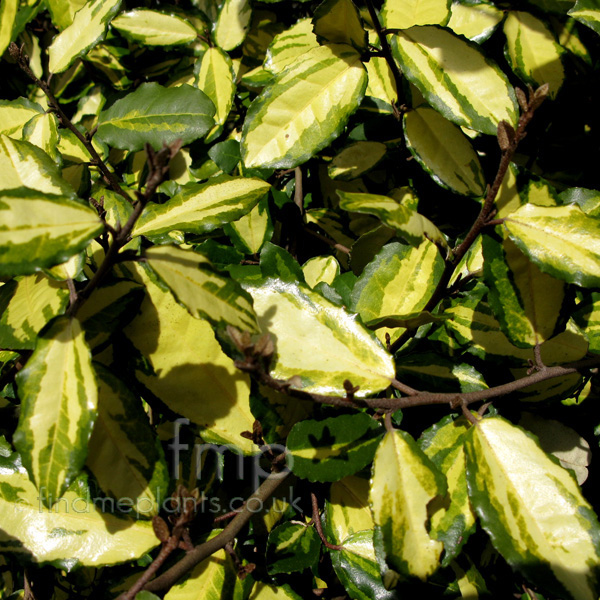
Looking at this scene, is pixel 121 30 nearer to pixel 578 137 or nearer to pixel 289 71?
pixel 289 71

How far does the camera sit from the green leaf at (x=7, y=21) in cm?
100

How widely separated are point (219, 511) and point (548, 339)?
0.62 metres

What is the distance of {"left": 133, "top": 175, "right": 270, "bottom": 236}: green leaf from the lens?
2.57 ft

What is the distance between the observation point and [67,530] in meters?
0.77

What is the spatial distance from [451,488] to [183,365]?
17.2 inches

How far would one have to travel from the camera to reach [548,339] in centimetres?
86

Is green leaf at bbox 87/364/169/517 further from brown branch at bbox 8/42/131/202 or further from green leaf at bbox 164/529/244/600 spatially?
brown branch at bbox 8/42/131/202

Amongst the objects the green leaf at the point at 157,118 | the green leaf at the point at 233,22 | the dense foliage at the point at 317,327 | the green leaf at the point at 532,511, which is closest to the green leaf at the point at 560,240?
the dense foliage at the point at 317,327

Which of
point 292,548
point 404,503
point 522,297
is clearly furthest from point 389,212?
point 292,548

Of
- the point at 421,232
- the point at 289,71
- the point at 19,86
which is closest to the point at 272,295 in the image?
the point at 421,232

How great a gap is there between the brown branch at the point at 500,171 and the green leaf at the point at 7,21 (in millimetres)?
889

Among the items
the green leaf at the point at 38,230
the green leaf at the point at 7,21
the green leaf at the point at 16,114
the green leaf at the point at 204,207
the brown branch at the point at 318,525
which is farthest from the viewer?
the green leaf at the point at 16,114

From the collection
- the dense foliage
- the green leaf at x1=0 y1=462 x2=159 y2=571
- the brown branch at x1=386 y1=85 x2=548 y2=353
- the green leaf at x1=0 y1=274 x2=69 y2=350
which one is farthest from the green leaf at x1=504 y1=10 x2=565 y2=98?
the green leaf at x1=0 y1=462 x2=159 y2=571

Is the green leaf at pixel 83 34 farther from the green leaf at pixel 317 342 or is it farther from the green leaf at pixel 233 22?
the green leaf at pixel 317 342
